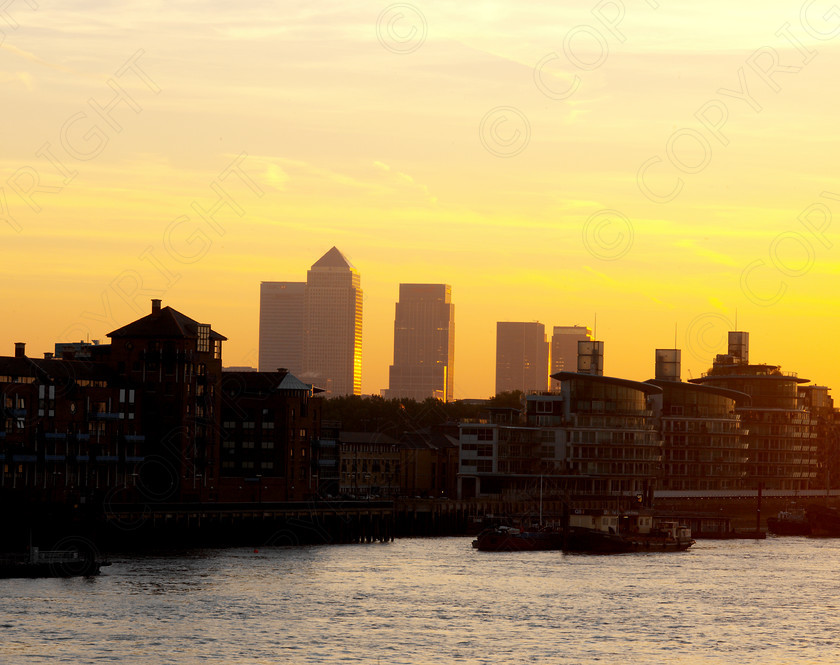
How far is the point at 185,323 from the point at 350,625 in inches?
3460

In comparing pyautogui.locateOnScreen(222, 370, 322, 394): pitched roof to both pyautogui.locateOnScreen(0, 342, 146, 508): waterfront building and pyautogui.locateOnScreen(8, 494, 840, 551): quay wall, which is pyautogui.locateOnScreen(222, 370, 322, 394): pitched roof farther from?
pyautogui.locateOnScreen(0, 342, 146, 508): waterfront building

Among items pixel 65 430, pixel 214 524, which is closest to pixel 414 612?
pixel 214 524

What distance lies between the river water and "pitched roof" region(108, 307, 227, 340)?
3476 cm

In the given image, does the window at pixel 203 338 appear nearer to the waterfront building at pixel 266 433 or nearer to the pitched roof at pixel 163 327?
the pitched roof at pixel 163 327

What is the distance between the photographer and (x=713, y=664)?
8519 cm

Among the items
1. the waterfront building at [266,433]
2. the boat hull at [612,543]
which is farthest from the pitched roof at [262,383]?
the boat hull at [612,543]

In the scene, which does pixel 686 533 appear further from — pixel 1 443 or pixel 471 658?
pixel 471 658

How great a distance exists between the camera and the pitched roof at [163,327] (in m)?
174

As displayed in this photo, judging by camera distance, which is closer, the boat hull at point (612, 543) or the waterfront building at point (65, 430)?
the waterfront building at point (65, 430)

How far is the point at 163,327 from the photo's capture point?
175 metres

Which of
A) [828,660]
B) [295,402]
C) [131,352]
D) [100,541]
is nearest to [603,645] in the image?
[828,660]

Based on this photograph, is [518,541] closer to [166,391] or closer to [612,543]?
[612,543]

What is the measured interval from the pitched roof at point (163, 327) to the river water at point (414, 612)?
A: 34.8 metres

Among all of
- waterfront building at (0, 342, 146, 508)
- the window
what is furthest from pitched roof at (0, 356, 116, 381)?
the window
